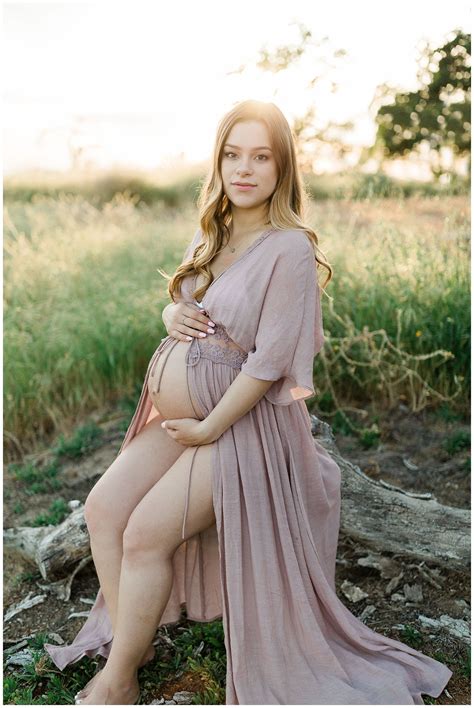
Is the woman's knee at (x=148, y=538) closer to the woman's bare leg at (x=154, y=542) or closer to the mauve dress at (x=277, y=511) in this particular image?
the woman's bare leg at (x=154, y=542)

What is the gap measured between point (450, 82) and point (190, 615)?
15.3 feet

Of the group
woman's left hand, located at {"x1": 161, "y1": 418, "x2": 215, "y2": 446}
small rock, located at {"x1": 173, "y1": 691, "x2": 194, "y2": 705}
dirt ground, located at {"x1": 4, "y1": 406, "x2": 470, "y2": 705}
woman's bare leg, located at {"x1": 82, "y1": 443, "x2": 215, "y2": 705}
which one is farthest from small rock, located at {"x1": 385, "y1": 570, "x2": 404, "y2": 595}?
woman's left hand, located at {"x1": 161, "y1": 418, "x2": 215, "y2": 446}

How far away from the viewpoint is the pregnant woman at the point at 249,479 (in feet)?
7.17

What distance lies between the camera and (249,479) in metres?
2.21

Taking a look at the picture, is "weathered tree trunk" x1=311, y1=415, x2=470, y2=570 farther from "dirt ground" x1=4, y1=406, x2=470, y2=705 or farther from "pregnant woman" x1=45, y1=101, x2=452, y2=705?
"pregnant woman" x1=45, y1=101, x2=452, y2=705

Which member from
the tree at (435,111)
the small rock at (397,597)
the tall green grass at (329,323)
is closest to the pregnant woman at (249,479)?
the small rock at (397,597)

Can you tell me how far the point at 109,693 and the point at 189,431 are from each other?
840 millimetres

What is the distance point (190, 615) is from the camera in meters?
2.57

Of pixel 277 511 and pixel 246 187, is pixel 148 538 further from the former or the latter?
pixel 246 187

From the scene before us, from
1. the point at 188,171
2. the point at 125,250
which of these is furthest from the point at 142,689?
the point at 188,171

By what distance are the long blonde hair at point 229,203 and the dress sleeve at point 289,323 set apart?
0.45 feet

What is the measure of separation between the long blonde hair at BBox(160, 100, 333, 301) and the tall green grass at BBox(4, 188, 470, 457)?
145 centimetres

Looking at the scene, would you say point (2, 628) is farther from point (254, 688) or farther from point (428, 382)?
point (428, 382)

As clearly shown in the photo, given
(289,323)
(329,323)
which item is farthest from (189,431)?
(329,323)
